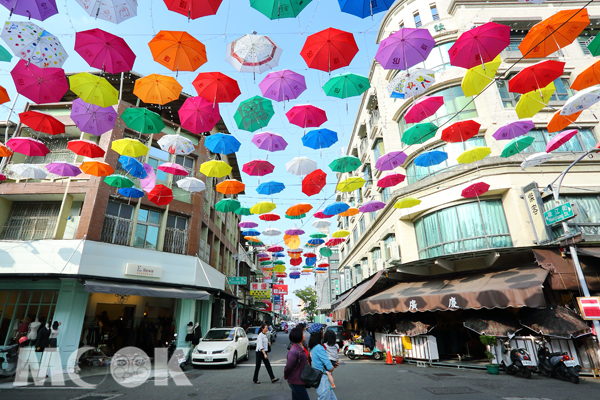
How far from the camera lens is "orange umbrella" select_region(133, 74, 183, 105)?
8836 mm

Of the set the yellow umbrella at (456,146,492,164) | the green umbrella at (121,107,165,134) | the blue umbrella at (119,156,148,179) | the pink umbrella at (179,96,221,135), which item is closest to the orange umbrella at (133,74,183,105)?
the pink umbrella at (179,96,221,135)

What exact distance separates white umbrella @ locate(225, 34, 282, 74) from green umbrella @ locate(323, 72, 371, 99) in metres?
1.89

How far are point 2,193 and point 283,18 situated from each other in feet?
53.7

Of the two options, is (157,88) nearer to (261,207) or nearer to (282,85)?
(282,85)

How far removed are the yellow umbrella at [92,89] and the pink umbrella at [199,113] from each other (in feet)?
6.24

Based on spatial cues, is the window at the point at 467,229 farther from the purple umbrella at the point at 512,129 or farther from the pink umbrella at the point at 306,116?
the pink umbrella at the point at 306,116

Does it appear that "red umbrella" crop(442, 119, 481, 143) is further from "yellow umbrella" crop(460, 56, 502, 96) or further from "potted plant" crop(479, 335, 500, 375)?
"potted plant" crop(479, 335, 500, 375)

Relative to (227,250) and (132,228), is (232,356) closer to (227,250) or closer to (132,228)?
(132,228)

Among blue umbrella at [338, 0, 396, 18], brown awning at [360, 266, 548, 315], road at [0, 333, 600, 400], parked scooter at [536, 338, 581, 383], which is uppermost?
blue umbrella at [338, 0, 396, 18]

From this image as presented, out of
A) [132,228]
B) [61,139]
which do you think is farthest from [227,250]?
[61,139]

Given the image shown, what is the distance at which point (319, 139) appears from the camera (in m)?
11.7

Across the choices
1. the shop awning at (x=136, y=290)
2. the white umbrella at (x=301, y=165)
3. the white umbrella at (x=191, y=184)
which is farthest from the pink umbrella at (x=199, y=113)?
the shop awning at (x=136, y=290)

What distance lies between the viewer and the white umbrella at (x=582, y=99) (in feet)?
27.7

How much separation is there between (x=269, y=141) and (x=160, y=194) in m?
7.24
